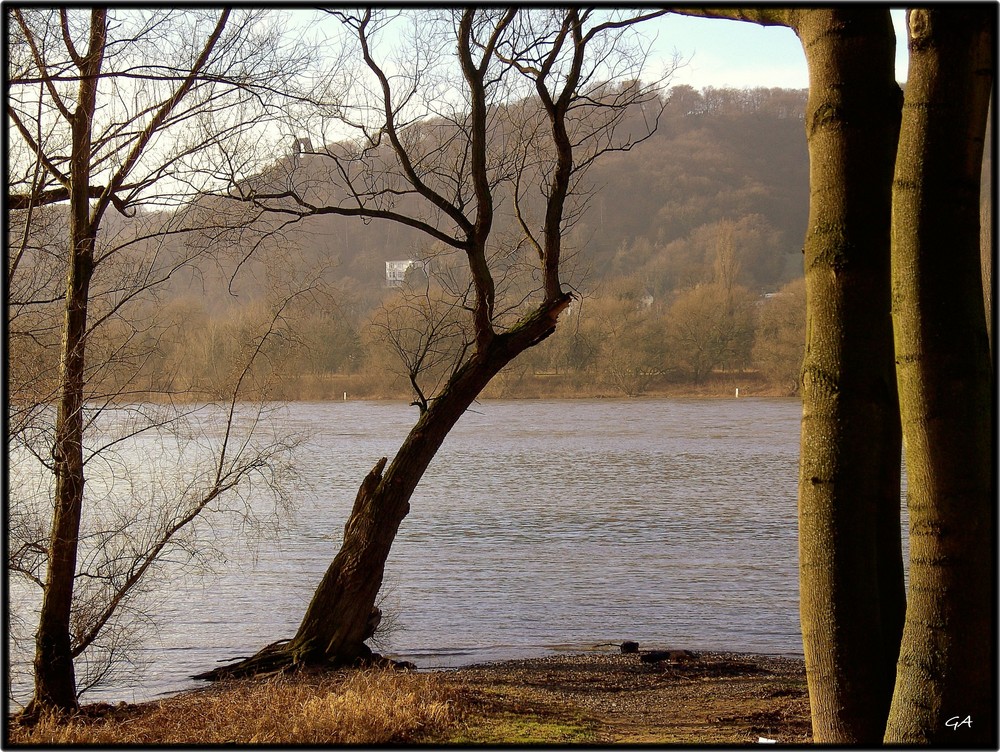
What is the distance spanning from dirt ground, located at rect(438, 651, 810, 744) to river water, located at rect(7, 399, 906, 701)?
5.38 ft

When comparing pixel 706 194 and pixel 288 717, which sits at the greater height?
pixel 706 194

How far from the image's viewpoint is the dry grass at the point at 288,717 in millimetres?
5309

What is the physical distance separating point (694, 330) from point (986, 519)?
5587cm

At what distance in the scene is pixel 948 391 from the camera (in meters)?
3.19

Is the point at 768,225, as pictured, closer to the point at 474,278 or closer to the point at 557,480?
the point at 557,480

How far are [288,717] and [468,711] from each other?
3.44 ft

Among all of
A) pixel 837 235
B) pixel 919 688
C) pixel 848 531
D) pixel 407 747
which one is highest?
pixel 837 235

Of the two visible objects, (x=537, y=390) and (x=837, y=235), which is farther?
(x=537, y=390)

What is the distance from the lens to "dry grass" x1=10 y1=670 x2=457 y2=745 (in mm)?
5309

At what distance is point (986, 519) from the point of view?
3.18 metres

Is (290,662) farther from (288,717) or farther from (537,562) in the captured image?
(537,562)

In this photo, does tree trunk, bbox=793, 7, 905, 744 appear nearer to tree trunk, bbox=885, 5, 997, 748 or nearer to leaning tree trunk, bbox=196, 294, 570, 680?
tree trunk, bbox=885, 5, 997, 748

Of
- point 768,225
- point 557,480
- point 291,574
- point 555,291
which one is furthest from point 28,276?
point 768,225

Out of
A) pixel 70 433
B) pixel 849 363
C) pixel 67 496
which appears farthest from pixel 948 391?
pixel 67 496
